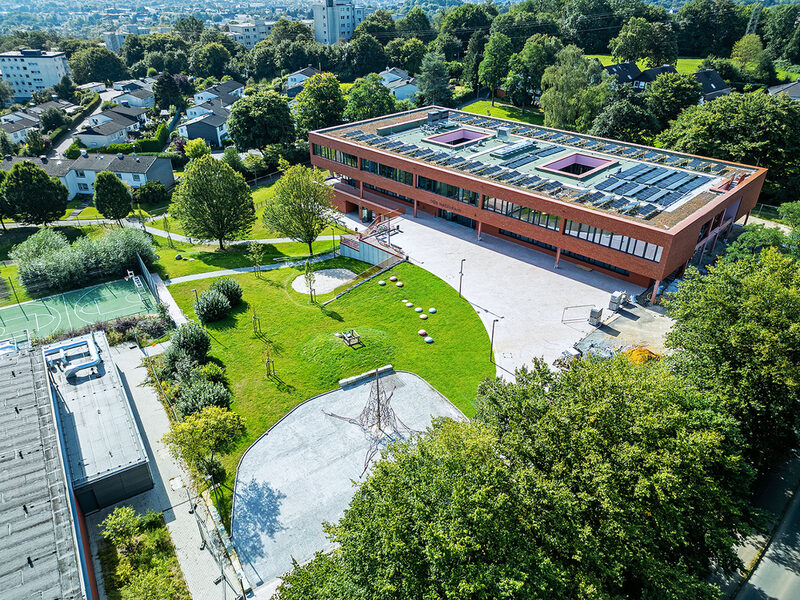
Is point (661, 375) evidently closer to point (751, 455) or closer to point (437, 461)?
point (751, 455)

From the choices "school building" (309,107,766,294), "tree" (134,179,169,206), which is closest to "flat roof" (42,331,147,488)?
"school building" (309,107,766,294)

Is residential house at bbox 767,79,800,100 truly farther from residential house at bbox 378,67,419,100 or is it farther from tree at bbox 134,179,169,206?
tree at bbox 134,179,169,206

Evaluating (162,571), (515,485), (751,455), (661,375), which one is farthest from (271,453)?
(751,455)

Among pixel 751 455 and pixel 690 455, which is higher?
pixel 690 455

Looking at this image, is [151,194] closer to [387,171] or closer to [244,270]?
[244,270]

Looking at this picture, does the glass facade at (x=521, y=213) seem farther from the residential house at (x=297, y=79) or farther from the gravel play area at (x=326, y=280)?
the residential house at (x=297, y=79)

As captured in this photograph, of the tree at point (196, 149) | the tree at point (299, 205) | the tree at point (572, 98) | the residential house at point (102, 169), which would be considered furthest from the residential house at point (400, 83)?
the tree at point (299, 205)
